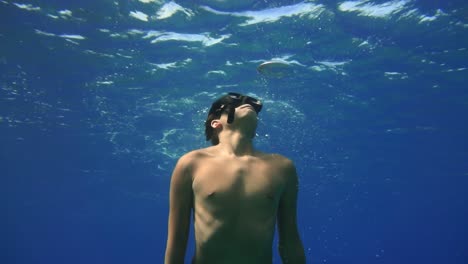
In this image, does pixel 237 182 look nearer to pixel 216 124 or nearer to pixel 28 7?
pixel 216 124

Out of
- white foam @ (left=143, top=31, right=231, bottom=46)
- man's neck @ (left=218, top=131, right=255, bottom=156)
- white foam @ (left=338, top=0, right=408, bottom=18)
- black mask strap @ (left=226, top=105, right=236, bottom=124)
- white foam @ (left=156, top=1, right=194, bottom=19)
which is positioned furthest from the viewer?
white foam @ (left=143, top=31, right=231, bottom=46)

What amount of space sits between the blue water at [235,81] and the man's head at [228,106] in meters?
11.3

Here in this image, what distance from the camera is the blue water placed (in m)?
16.0

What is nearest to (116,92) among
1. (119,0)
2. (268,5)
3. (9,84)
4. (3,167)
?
(9,84)

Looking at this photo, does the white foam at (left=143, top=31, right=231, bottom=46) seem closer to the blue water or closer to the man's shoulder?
the blue water

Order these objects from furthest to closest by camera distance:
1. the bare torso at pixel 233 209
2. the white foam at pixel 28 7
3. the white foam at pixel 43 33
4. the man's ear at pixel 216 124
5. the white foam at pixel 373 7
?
the white foam at pixel 43 33, the white foam at pixel 28 7, the white foam at pixel 373 7, the man's ear at pixel 216 124, the bare torso at pixel 233 209

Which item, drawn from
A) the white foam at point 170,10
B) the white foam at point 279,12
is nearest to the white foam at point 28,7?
the white foam at point 170,10

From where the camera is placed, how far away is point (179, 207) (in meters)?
3.23

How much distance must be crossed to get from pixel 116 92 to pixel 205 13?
10.2 meters

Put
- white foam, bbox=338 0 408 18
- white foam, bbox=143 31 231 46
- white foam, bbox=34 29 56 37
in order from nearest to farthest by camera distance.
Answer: white foam, bbox=338 0 408 18 → white foam, bbox=143 31 231 46 → white foam, bbox=34 29 56 37

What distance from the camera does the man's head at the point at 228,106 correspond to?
11.8ft

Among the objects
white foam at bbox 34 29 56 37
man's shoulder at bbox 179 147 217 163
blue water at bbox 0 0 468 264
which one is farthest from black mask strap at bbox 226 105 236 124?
white foam at bbox 34 29 56 37

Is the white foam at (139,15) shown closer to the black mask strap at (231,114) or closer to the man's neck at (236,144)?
the black mask strap at (231,114)

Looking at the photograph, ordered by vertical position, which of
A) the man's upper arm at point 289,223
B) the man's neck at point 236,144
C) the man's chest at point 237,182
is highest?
the man's neck at point 236,144
